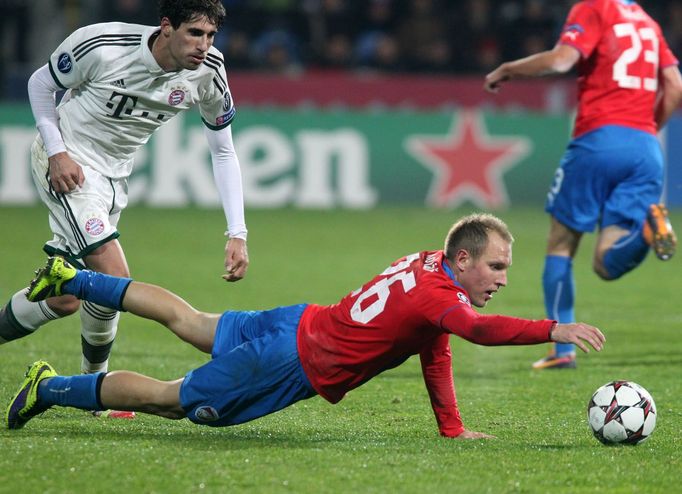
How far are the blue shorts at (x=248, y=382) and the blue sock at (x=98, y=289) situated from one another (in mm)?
479

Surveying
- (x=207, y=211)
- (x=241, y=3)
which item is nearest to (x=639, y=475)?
(x=207, y=211)

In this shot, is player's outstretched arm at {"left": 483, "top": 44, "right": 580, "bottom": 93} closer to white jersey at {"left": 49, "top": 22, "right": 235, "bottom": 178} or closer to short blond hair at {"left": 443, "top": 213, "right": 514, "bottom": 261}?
white jersey at {"left": 49, "top": 22, "right": 235, "bottom": 178}

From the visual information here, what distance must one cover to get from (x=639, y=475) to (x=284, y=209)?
13.2 m

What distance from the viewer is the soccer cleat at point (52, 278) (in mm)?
5102

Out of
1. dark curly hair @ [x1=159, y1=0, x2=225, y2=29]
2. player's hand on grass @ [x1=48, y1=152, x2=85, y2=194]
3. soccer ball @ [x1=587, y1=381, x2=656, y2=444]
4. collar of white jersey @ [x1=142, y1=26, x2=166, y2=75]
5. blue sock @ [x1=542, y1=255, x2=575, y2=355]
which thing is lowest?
blue sock @ [x1=542, y1=255, x2=575, y2=355]

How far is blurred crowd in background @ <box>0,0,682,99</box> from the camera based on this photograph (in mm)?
19312

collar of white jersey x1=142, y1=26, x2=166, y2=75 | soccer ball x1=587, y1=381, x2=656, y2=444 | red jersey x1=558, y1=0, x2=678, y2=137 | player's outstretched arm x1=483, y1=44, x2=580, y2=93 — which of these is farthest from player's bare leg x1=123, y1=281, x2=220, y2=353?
red jersey x1=558, y1=0, x2=678, y2=137

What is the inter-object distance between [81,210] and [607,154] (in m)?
3.37

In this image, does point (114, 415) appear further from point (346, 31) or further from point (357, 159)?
point (346, 31)

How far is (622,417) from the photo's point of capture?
5.03 meters

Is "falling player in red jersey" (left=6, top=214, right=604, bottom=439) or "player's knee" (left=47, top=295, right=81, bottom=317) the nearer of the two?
"falling player in red jersey" (left=6, top=214, right=604, bottom=439)

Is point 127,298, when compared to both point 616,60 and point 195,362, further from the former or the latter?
point 616,60

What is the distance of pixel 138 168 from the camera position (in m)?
16.8

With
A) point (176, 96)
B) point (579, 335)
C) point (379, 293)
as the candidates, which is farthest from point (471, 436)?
point (176, 96)
